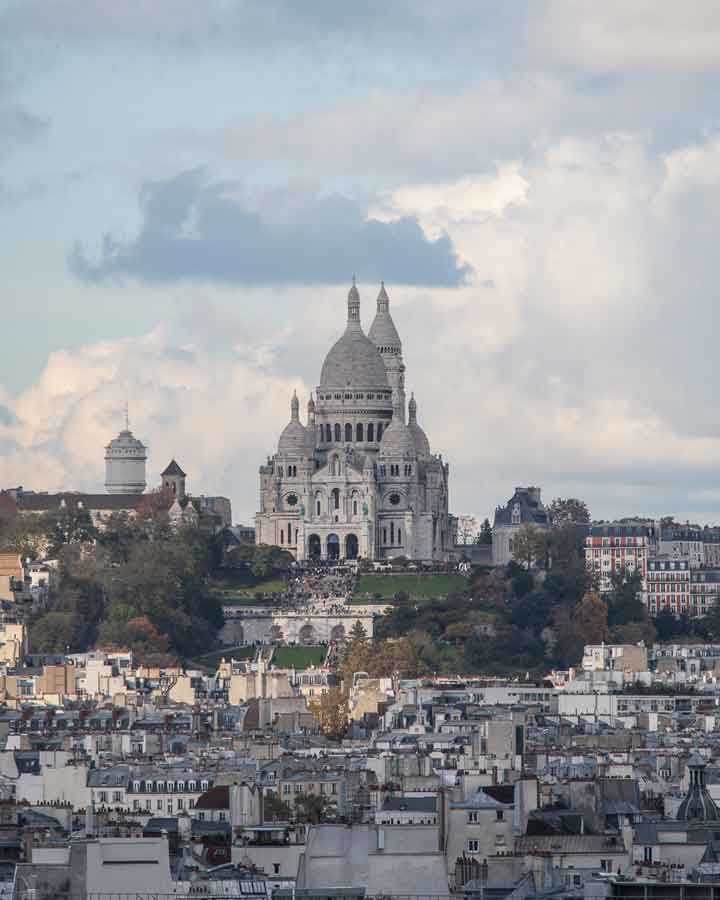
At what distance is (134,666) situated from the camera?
194000mm

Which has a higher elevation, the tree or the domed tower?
the tree

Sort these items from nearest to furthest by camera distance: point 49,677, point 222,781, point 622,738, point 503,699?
point 222,781 < point 622,738 < point 503,699 < point 49,677

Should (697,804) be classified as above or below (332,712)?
below

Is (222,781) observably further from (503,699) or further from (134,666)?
(134,666)

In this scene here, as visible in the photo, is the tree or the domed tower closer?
the domed tower

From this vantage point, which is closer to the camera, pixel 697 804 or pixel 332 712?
pixel 697 804

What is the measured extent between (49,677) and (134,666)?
10.6m

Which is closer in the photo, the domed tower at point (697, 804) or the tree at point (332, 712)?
the domed tower at point (697, 804)

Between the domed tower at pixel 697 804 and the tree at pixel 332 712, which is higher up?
the tree at pixel 332 712

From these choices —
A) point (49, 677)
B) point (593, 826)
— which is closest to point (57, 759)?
point (593, 826)

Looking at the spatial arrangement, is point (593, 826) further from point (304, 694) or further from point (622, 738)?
point (304, 694)

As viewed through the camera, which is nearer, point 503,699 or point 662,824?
point 662,824

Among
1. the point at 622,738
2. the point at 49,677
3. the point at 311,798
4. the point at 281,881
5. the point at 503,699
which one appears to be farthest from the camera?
the point at 49,677

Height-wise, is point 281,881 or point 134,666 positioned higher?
point 134,666
